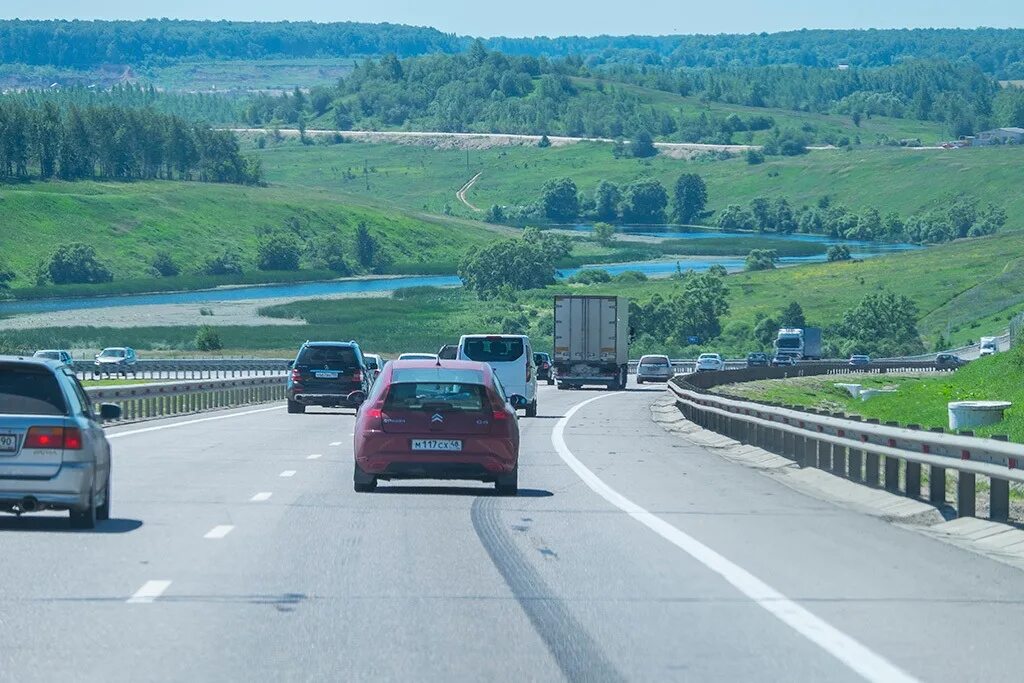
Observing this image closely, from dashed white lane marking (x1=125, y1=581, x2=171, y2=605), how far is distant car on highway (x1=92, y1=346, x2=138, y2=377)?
225ft

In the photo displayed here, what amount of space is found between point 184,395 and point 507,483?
93.3 ft

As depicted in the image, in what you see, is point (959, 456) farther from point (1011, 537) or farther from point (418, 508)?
point (418, 508)

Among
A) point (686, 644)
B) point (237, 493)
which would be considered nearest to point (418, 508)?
point (237, 493)

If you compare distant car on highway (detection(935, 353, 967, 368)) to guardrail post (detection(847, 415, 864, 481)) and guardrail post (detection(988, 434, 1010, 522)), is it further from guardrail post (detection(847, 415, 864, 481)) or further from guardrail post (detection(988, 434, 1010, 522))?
guardrail post (detection(988, 434, 1010, 522))

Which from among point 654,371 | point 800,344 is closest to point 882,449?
point 654,371

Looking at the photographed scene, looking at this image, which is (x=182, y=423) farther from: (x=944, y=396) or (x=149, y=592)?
(x=149, y=592)

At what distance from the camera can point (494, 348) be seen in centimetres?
4681

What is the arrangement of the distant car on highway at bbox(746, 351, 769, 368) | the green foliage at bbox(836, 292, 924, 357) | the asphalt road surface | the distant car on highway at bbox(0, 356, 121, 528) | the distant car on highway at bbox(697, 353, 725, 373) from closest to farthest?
the asphalt road surface → the distant car on highway at bbox(0, 356, 121, 528) → the distant car on highway at bbox(697, 353, 725, 373) → the distant car on highway at bbox(746, 351, 769, 368) → the green foliage at bbox(836, 292, 924, 357)

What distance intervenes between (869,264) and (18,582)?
184685 millimetres

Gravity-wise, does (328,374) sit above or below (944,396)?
above

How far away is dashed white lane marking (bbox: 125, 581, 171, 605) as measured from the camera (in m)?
11.9

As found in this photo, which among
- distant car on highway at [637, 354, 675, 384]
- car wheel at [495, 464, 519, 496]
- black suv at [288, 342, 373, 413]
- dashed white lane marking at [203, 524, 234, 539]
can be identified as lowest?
distant car on highway at [637, 354, 675, 384]

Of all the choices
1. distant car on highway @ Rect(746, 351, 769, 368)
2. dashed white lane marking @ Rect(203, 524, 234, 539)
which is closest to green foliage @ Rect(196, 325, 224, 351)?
distant car on highway @ Rect(746, 351, 769, 368)

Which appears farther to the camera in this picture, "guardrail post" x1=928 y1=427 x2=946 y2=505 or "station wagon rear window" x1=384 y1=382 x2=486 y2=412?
"station wagon rear window" x1=384 y1=382 x2=486 y2=412
